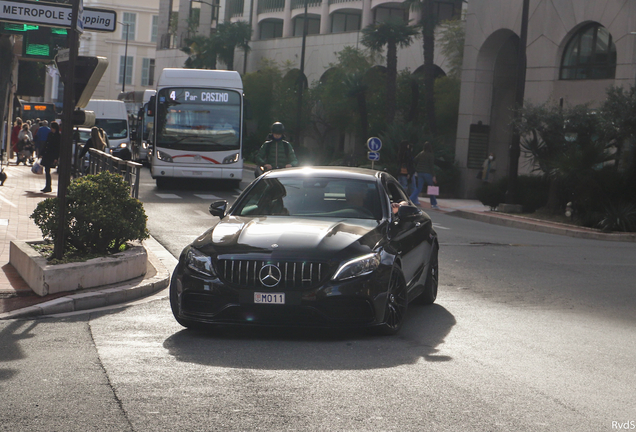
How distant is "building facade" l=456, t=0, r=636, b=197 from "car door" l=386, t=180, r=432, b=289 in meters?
19.3

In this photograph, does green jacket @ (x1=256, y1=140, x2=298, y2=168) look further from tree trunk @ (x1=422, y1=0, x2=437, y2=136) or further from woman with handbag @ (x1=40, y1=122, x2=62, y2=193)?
tree trunk @ (x1=422, y1=0, x2=437, y2=136)

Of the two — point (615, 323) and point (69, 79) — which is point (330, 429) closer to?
point (615, 323)

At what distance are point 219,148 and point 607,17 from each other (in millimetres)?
13826

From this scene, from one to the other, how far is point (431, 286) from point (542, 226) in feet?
42.8

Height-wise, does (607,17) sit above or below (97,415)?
above

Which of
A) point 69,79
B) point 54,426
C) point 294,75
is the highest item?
point 294,75

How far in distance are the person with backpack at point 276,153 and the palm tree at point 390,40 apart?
23.1 meters

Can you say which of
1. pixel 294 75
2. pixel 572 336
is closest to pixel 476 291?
pixel 572 336

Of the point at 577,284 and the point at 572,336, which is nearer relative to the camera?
the point at 572,336

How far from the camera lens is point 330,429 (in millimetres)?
5055

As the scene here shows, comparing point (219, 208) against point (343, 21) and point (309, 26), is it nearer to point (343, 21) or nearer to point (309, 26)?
point (343, 21)

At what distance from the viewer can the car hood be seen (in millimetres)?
7375

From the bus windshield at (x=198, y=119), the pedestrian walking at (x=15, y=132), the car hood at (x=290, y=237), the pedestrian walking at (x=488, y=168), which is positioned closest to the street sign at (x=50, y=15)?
the car hood at (x=290, y=237)

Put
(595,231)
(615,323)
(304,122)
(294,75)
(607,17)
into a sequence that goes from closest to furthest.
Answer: (615,323), (595,231), (607,17), (304,122), (294,75)
